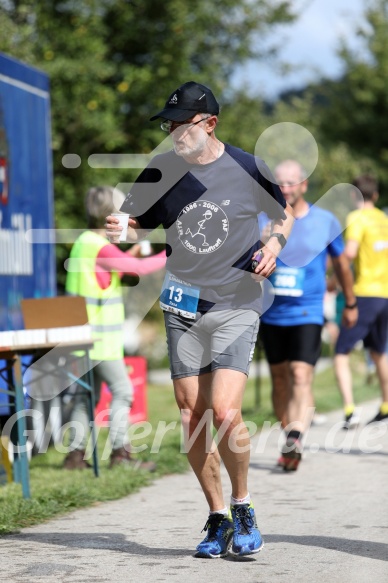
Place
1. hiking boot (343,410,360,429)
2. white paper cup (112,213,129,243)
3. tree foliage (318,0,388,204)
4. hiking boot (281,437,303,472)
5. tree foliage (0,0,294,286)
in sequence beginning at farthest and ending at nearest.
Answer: tree foliage (318,0,388,204) → tree foliage (0,0,294,286) → hiking boot (343,410,360,429) → hiking boot (281,437,303,472) → white paper cup (112,213,129,243)

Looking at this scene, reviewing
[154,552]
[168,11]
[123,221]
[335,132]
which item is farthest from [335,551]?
[335,132]

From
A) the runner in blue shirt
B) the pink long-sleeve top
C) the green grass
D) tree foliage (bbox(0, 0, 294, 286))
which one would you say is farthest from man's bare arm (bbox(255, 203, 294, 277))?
tree foliage (bbox(0, 0, 294, 286))

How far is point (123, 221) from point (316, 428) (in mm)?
6137

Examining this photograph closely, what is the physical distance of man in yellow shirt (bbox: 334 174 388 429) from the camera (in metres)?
10.4

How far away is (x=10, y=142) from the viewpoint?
9.45 m

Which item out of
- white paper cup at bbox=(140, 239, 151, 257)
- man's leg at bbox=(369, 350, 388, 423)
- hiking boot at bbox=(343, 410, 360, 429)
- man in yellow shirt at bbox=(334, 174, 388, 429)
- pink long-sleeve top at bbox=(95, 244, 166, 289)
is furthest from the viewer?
hiking boot at bbox=(343, 410, 360, 429)

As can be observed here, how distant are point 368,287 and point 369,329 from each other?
0.38 metres

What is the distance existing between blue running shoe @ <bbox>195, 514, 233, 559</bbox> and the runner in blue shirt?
310 cm

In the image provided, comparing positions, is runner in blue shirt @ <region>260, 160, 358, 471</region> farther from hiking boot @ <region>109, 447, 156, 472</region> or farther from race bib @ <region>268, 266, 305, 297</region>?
hiking boot @ <region>109, 447, 156, 472</region>

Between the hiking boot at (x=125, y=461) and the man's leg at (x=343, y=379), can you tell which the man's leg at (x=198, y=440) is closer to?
the hiking boot at (x=125, y=461)

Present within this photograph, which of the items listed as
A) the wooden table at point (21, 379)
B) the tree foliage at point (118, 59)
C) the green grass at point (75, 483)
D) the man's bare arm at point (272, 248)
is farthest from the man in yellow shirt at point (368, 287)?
the tree foliage at point (118, 59)

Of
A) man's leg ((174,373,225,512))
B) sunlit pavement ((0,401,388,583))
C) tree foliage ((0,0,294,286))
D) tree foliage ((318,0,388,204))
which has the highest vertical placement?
tree foliage ((318,0,388,204))

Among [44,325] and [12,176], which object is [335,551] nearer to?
[44,325]

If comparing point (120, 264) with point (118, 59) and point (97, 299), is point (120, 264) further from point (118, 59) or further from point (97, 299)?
point (118, 59)
